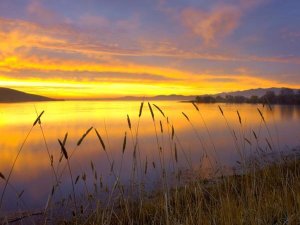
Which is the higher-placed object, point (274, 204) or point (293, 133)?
point (274, 204)

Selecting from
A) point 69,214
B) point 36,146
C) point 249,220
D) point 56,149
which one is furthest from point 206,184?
point 36,146

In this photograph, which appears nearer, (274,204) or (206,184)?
(274,204)

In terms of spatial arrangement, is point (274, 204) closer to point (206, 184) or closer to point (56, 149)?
point (206, 184)

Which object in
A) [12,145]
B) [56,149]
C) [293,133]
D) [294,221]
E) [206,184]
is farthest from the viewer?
[293,133]

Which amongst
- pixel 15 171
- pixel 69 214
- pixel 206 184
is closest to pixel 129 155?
pixel 15 171

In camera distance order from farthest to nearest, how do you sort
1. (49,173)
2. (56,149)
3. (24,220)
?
1. (56,149)
2. (49,173)
3. (24,220)

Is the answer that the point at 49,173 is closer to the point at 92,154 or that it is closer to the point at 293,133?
the point at 92,154

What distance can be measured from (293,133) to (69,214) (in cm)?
2340

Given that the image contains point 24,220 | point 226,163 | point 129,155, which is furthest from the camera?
point 129,155

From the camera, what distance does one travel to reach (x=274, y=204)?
473 centimetres

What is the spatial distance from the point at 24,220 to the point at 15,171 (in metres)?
5.71

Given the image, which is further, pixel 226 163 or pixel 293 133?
pixel 293 133

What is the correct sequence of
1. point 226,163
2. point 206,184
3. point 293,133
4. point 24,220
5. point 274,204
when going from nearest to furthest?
point 274,204, point 24,220, point 206,184, point 226,163, point 293,133

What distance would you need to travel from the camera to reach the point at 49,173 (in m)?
12.0
